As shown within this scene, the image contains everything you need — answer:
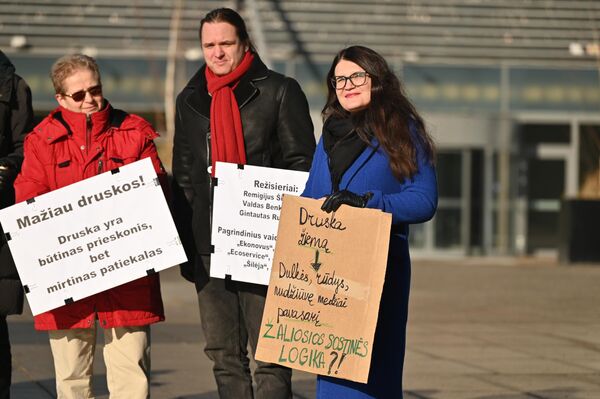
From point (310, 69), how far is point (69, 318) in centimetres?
2189

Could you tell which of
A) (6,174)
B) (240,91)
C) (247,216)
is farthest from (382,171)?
(6,174)

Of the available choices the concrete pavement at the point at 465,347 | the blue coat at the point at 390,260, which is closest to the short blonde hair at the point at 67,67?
the blue coat at the point at 390,260

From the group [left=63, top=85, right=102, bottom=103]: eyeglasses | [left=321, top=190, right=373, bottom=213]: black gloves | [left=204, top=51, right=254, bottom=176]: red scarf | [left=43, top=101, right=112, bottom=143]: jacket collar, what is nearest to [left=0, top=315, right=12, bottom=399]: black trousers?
[left=43, top=101, right=112, bottom=143]: jacket collar

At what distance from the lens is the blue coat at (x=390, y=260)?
532cm

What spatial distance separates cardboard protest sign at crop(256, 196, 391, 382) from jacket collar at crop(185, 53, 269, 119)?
992 mm

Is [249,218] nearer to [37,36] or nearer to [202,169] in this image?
[202,169]

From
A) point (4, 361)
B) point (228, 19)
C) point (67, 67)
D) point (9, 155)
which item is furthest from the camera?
point (4, 361)

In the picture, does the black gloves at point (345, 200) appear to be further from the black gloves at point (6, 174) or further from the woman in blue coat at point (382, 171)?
the black gloves at point (6, 174)

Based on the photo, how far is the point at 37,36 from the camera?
1089 inches

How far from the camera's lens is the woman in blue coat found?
5.34 metres

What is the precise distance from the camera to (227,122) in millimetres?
6250

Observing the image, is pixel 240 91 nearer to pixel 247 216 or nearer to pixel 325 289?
pixel 247 216

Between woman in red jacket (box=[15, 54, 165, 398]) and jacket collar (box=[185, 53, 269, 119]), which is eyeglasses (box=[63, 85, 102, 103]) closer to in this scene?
woman in red jacket (box=[15, 54, 165, 398])

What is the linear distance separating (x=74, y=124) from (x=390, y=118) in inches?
58.5
